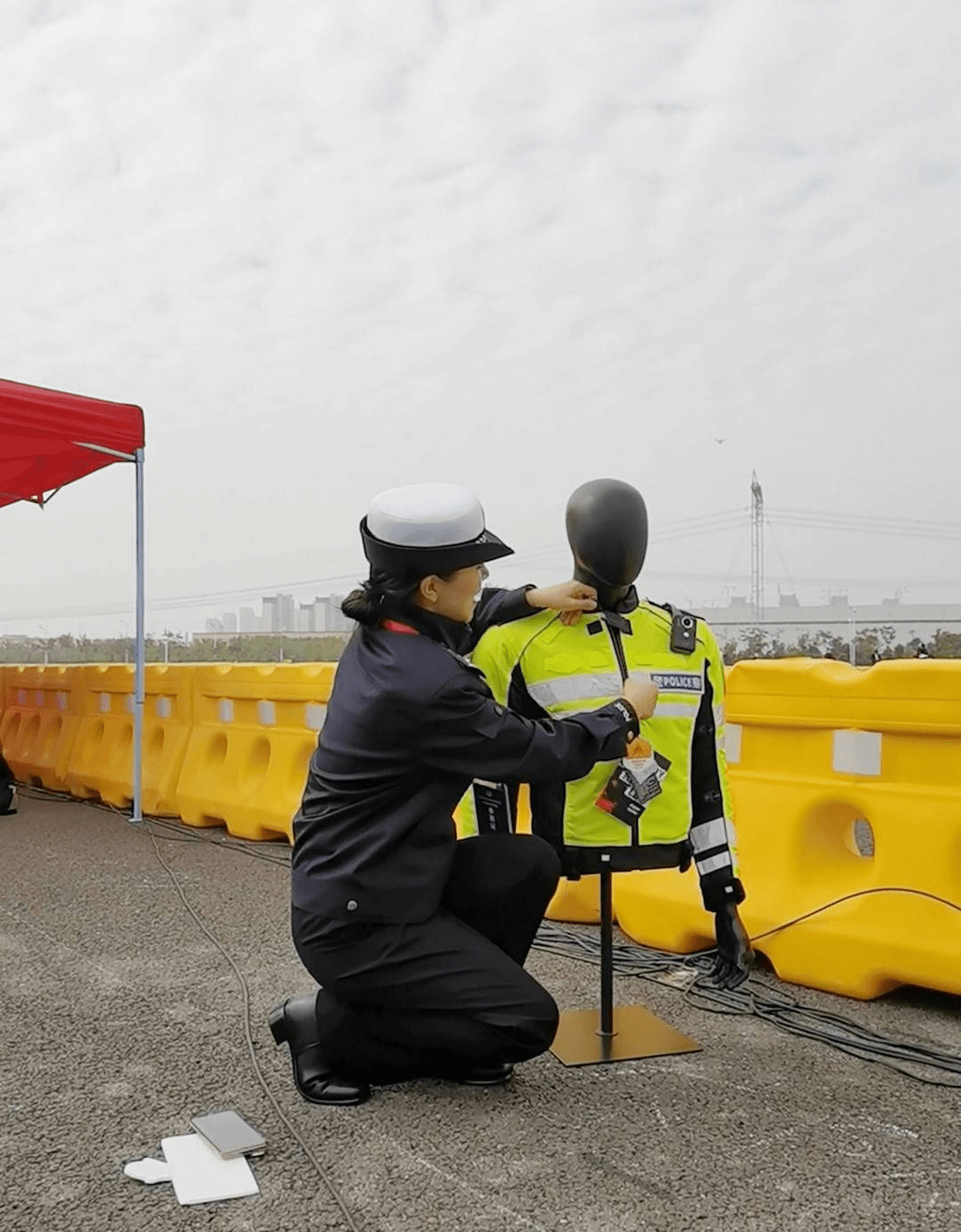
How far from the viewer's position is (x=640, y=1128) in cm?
289

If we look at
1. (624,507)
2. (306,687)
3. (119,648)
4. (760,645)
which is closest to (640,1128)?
(624,507)

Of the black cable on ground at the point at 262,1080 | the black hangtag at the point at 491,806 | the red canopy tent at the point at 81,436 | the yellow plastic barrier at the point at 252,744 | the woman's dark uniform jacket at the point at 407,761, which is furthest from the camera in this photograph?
the red canopy tent at the point at 81,436

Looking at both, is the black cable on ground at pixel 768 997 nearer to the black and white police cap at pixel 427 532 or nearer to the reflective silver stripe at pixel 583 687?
the reflective silver stripe at pixel 583 687

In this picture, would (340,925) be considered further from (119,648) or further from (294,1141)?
(119,648)

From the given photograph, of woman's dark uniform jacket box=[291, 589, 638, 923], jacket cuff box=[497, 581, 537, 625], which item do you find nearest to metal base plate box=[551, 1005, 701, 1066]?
woman's dark uniform jacket box=[291, 589, 638, 923]

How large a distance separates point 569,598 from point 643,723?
0.45 metres

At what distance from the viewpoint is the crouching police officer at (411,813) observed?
9.82 feet

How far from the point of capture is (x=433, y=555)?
3047mm

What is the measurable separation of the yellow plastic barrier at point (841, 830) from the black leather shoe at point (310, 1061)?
69.1 inches

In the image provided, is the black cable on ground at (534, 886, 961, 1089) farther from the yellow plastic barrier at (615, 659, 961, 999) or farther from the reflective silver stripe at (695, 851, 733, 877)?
the reflective silver stripe at (695, 851, 733, 877)

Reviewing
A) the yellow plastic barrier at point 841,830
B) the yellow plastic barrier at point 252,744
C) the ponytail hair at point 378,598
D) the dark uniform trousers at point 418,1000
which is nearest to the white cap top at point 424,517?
the ponytail hair at point 378,598

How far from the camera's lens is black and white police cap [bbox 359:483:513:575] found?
9.94 feet

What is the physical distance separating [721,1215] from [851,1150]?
49 cm

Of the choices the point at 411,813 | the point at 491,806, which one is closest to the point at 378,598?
the point at 411,813
